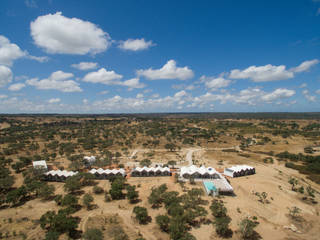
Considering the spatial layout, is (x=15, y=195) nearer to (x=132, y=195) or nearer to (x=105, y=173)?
(x=105, y=173)

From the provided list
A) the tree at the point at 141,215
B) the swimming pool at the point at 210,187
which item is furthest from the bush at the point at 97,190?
the swimming pool at the point at 210,187

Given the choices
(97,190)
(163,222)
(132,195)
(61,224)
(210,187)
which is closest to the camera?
(61,224)

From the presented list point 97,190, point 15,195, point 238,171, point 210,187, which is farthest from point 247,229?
point 15,195

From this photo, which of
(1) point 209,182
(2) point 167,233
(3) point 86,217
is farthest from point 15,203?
(1) point 209,182

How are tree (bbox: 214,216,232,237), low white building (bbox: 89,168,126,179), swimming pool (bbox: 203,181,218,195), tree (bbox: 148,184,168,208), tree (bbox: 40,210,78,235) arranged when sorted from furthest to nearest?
low white building (bbox: 89,168,126,179) < swimming pool (bbox: 203,181,218,195) < tree (bbox: 148,184,168,208) < tree (bbox: 214,216,232,237) < tree (bbox: 40,210,78,235)

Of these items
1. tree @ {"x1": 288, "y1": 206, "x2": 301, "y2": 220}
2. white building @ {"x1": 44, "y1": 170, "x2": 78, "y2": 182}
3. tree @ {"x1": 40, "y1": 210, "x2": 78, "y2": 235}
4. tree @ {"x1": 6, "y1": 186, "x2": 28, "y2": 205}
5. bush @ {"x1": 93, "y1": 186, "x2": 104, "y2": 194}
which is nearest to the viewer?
tree @ {"x1": 40, "y1": 210, "x2": 78, "y2": 235}

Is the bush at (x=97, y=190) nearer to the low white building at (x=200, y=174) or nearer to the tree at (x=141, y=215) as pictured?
the tree at (x=141, y=215)

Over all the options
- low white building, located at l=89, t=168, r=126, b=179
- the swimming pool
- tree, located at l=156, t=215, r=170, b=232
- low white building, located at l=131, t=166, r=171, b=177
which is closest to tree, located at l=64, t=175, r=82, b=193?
Result: low white building, located at l=89, t=168, r=126, b=179

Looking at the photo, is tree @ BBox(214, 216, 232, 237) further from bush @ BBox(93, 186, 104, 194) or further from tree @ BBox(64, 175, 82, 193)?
tree @ BBox(64, 175, 82, 193)

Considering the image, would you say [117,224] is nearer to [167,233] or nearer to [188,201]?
[167,233]

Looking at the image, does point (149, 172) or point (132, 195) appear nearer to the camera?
point (132, 195)

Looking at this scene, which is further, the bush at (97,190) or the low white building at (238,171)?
the low white building at (238,171)
